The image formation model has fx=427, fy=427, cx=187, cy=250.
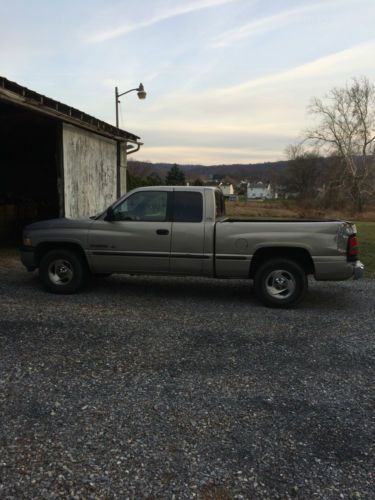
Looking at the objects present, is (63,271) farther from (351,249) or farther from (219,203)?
(351,249)

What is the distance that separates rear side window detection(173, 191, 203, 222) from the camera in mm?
6613

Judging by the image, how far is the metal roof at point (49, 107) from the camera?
7.97 meters

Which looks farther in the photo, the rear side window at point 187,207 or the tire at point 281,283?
the rear side window at point 187,207

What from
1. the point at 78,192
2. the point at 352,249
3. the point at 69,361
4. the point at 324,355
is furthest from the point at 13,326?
the point at 78,192

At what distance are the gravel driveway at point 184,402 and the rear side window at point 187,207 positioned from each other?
1.39 m

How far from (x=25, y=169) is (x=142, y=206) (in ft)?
37.8

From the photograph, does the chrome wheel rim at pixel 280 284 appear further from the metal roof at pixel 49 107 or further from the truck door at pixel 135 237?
the metal roof at pixel 49 107

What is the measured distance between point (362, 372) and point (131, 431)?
7.86ft

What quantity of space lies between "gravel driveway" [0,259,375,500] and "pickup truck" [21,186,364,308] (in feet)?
2.01

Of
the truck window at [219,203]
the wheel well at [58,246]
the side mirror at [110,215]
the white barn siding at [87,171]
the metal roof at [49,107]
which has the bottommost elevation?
the wheel well at [58,246]

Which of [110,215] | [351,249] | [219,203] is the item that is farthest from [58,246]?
[351,249]

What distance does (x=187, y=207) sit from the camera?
6672 millimetres

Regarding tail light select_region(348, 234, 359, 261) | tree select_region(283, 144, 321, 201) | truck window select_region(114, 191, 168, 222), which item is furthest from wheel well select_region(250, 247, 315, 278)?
tree select_region(283, 144, 321, 201)

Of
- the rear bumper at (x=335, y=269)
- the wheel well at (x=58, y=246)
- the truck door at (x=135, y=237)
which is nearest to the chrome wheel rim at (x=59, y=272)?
the wheel well at (x=58, y=246)
